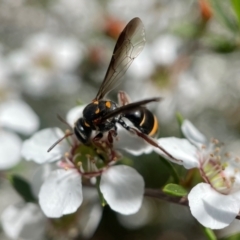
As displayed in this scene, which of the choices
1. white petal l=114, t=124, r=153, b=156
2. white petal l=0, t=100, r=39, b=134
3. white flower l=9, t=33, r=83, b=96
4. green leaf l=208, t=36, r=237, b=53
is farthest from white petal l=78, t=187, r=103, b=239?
white flower l=9, t=33, r=83, b=96

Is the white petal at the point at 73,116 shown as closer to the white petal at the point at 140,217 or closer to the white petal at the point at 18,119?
the white petal at the point at 18,119

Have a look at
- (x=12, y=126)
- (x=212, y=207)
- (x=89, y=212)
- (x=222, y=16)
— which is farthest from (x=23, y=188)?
(x=222, y=16)

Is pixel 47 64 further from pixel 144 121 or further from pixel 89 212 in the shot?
pixel 144 121

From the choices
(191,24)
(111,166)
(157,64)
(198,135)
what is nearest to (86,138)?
(111,166)

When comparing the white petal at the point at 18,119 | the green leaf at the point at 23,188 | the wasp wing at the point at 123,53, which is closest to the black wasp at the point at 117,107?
the wasp wing at the point at 123,53

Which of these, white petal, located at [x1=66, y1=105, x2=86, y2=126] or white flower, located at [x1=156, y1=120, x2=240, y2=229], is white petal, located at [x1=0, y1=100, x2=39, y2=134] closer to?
white petal, located at [x1=66, y1=105, x2=86, y2=126]
